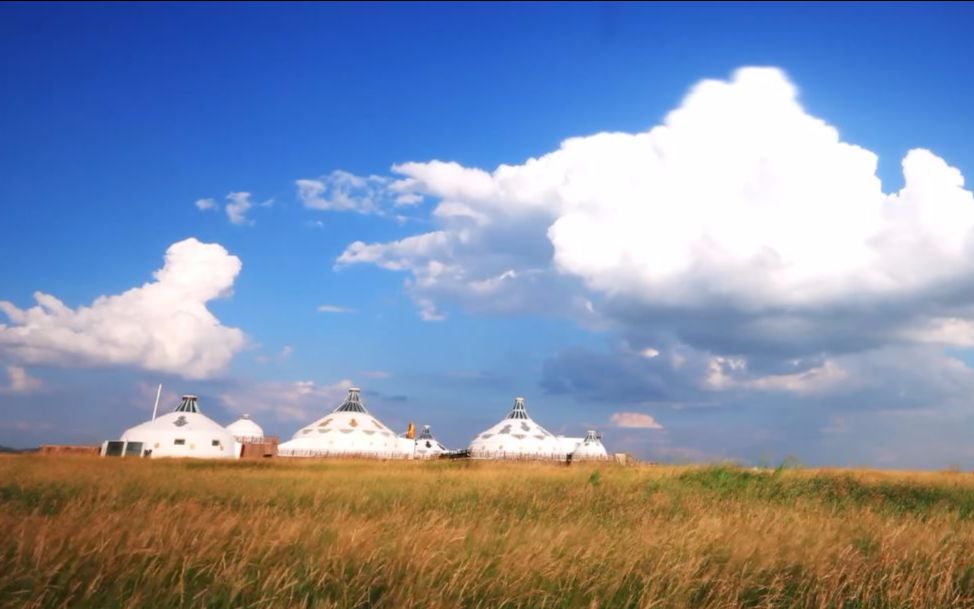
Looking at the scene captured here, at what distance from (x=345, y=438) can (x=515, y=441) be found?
26.2m

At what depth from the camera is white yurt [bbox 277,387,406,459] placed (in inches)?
3506

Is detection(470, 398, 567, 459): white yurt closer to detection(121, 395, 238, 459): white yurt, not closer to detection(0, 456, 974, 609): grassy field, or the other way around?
detection(121, 395, 238, 459): white yurt

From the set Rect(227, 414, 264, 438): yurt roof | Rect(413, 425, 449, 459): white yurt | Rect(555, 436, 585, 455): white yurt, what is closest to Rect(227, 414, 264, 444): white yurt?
Rect(227, 414, 264, 438): yurt roof

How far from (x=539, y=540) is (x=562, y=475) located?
50.9ft

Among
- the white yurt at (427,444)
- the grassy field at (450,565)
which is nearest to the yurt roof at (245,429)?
the white yurt at (427,444)

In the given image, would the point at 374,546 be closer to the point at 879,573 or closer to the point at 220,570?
the point at 220,570

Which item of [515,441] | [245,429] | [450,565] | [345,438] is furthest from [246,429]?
[450,565]

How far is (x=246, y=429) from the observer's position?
107 m

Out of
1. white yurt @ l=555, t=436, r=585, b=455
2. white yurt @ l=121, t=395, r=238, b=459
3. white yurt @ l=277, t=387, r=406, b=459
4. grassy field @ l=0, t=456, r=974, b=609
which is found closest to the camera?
grassy field @ l=0, t=456, r=974, b=609

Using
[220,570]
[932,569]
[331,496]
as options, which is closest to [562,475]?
[331,496]

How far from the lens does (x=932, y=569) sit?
667cm

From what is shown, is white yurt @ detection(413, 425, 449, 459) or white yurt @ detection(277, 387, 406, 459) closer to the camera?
white yurt @ detection(277, 387, 406, 459)

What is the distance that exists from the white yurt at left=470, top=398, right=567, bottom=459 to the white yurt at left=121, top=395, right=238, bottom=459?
35.9 m

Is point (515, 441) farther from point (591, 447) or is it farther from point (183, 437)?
point (183, 437)
